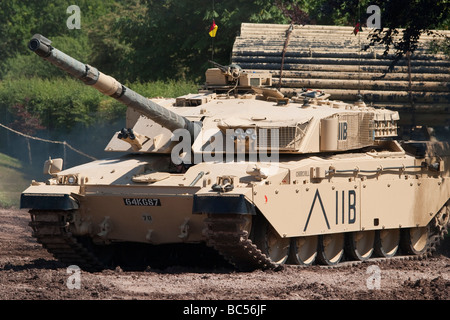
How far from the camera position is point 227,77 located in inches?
773

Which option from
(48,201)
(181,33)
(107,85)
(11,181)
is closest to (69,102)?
(181,33)

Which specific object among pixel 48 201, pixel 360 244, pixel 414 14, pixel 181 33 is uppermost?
pixel 181 33

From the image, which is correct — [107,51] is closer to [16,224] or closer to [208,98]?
[16,224]

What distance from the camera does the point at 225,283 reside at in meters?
14.6

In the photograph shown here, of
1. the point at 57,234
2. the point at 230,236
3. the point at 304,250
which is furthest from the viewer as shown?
the point at 304,250

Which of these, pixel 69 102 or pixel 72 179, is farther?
pixel 69 102

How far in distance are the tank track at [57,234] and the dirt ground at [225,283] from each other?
0.30 metres

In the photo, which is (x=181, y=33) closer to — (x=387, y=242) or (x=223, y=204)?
(x=387, y=242)

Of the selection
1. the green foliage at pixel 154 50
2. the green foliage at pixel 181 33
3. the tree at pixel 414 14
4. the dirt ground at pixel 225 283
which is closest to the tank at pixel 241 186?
the dirt ground at pixel 225 283

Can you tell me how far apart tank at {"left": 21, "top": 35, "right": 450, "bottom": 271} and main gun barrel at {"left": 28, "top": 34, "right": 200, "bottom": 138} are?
0.02 meters

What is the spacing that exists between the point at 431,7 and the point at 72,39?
24.9 m

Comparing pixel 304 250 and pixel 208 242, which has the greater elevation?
pixel 208 242

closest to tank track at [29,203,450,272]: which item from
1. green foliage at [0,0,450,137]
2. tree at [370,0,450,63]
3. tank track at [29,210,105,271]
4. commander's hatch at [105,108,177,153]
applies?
tank track at [29,210,105,271]

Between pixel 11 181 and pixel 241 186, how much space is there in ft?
52.8
